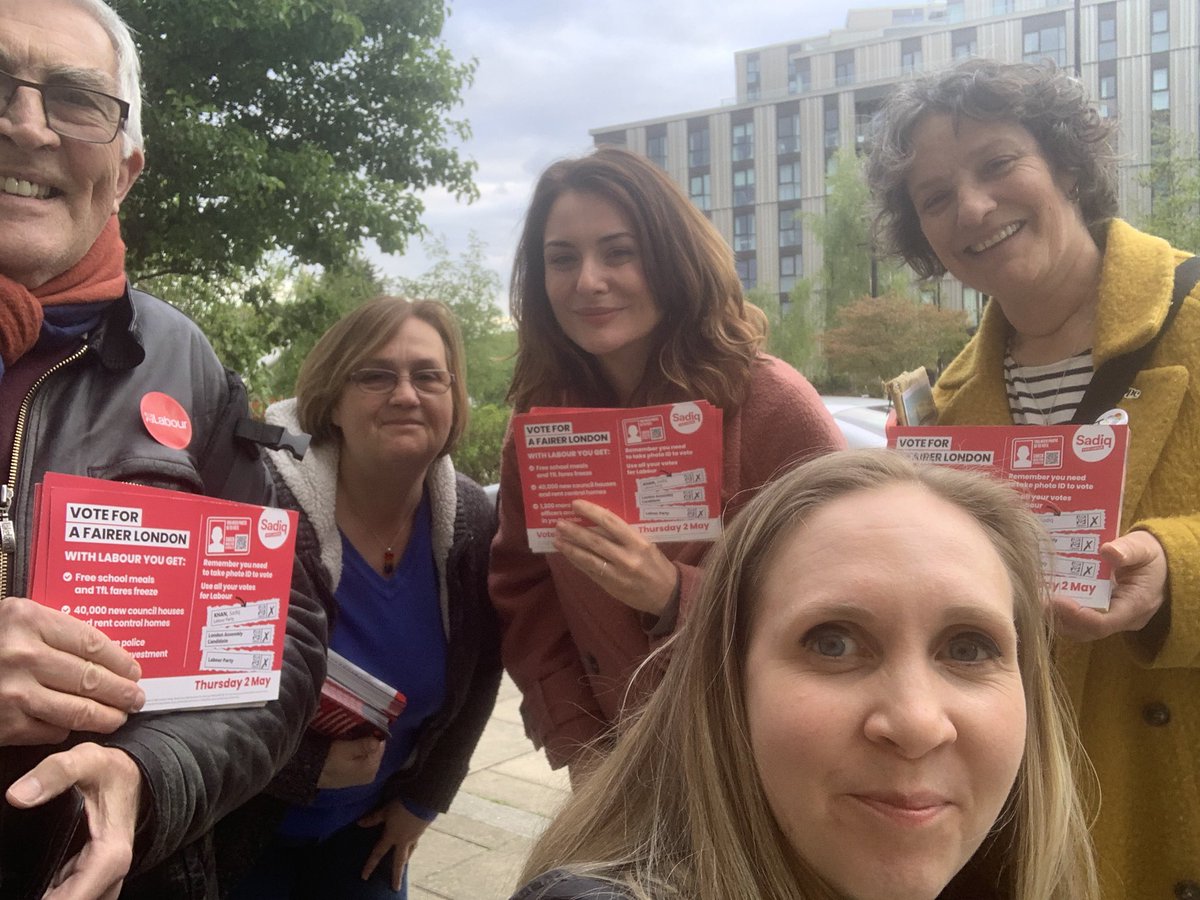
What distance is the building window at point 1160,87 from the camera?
102 ft

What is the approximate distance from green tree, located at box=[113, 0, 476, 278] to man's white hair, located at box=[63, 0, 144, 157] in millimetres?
7788

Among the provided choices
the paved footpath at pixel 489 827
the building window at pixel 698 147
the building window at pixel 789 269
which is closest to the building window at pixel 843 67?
the building window at pixel 698 147

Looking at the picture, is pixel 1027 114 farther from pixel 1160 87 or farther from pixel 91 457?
pixel 1160 87

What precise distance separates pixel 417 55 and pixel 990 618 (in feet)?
34.5

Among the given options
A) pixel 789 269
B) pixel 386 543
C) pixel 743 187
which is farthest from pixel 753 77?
pixel 386 543

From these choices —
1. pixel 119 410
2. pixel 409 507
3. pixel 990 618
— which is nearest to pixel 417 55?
pixel 409 507

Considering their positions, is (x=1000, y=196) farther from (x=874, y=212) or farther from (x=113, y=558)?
(x=113, y=558)

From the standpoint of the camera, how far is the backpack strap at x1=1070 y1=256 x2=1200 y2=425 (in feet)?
6.43

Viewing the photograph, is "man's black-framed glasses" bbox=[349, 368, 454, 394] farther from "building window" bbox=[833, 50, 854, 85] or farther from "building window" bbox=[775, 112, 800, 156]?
"building window" bbox=[833, 50, 854, 85]

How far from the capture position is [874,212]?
254 centimetres

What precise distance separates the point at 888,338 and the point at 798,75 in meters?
40.5

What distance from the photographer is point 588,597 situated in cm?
235

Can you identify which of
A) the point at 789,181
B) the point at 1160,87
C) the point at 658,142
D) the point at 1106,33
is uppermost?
the point at 658,142

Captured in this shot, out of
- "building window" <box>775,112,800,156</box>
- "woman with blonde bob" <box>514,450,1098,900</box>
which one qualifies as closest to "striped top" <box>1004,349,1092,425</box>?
"woman with blonde bob" <box>514,450,1098,900</box>
